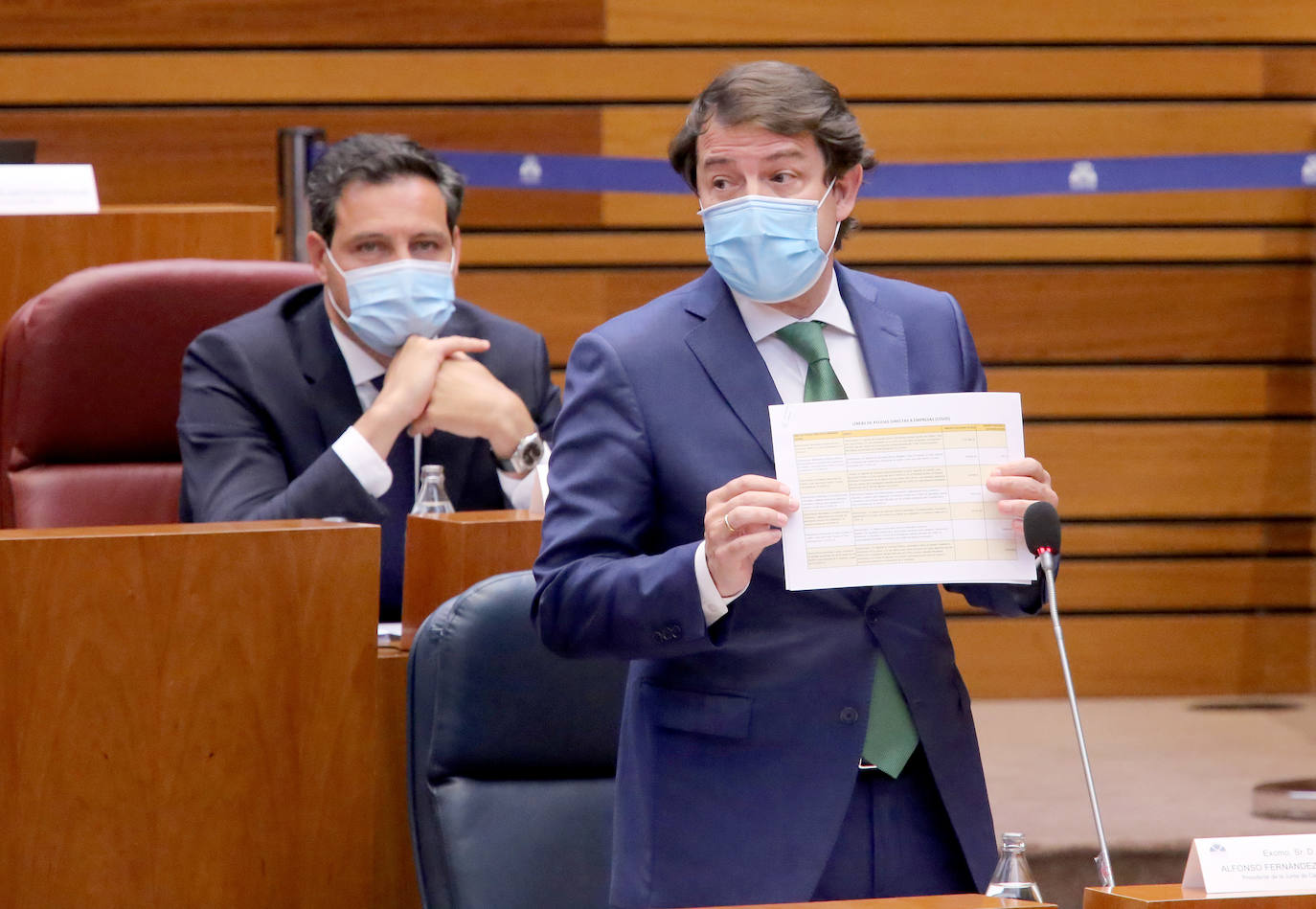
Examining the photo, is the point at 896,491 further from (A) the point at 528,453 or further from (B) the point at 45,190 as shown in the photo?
(B) the point at 45,190

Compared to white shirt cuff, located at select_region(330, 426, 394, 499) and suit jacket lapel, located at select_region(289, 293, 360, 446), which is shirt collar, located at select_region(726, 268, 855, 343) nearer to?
white shirt cuff, located at select_region(330, 426, 394, 499)

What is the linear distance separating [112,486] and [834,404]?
70.4 inches

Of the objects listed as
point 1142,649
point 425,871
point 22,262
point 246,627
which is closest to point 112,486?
point 22,262

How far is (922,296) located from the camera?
168 centimetres

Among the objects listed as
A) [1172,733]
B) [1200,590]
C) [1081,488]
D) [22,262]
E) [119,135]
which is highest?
[119,135]

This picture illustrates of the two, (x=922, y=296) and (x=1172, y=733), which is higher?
(x=922, y=296)

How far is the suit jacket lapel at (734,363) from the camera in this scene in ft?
5.08

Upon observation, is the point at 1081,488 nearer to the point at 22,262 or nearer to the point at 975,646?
the point at 975,646

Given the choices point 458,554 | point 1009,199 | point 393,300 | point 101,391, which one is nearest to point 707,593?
point 458,554

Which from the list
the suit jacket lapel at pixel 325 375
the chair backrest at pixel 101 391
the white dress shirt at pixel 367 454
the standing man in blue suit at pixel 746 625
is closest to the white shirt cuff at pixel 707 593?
the standing man in blue suit at pixel 746 625

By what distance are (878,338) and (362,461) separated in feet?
3.66

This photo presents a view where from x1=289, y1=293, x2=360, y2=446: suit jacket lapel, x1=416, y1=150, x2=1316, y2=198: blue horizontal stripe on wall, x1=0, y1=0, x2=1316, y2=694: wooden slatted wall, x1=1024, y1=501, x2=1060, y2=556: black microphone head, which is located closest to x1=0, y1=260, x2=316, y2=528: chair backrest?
x1=289, y1=293, x2=360, y2=446: suit jacket lapel

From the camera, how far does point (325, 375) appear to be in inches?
107

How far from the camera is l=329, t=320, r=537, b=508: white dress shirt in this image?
8.26ft
